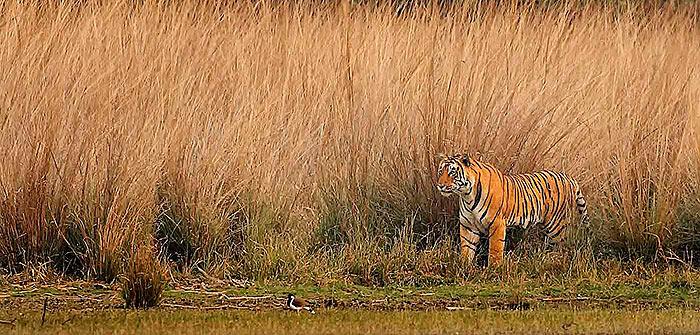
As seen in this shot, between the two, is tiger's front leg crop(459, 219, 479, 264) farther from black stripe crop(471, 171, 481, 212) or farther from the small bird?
the small bird

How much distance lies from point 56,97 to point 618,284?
4.14m

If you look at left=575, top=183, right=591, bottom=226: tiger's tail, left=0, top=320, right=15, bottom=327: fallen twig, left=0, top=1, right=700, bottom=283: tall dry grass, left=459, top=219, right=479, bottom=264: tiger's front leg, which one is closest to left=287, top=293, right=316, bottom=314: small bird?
left=0, top=1, right=700, bottom=283: tall dry grass

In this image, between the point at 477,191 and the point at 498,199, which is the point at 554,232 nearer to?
the point at 498,199

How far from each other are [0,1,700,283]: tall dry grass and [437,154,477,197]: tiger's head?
0.57m

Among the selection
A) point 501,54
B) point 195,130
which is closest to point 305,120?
point 195,130

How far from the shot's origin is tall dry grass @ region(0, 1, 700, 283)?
9.88 m

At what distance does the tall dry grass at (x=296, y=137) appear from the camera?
389 inches

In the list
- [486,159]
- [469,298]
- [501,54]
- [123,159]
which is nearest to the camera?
[469,298]

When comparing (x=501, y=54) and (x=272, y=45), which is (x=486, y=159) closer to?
(x=501, y=54)

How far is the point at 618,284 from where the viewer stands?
32.0ft

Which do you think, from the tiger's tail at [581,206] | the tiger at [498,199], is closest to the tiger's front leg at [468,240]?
the tiger at [498,199]

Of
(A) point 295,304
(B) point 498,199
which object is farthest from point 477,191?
(A) point 295,304

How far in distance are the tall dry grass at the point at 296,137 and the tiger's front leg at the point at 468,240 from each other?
15 cm

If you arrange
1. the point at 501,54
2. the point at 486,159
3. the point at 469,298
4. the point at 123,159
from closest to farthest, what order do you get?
1. the point at 469,298
2. the point at 123,159
3. the point at 486,159
4. the point at 501,54
